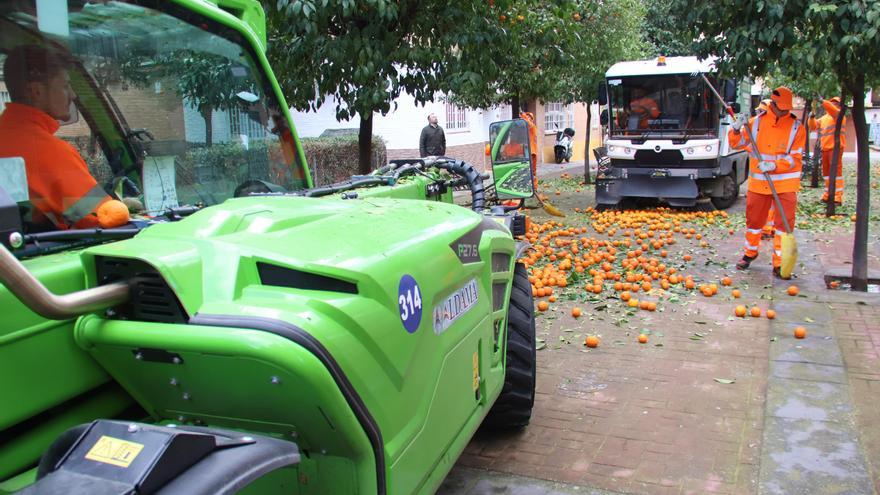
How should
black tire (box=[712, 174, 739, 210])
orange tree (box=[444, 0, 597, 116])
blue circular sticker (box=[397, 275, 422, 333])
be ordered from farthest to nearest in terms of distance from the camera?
1. black tire (box=[712, 174, 739, 210])
2. orange tree (box=[444, 0, 597, 116])
3. blue circular sticker (box=[397, 275, 422, 333])

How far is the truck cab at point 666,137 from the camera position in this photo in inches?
494

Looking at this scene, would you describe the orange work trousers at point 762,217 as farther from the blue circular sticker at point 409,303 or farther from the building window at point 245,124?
the blue circular sticker at point 409,303

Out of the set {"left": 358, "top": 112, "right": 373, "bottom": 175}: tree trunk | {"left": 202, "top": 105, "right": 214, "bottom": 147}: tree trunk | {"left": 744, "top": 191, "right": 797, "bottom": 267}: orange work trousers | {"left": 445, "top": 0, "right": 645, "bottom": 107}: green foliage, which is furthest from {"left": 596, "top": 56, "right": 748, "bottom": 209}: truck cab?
{"left": 202, "top": 105, "right": 214, "bottom": 147}: tree trunk

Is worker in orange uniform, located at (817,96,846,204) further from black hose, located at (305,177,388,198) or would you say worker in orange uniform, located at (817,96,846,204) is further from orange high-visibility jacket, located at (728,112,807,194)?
black hose, located at (305,177,388,198)

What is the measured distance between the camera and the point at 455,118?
2300 cm

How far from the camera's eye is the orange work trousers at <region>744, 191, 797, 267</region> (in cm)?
793

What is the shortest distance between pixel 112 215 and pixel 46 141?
11.9 inches

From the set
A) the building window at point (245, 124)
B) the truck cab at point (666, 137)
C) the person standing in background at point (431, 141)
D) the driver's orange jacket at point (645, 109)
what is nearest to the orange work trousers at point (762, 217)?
the truck cab at point (666, 137)

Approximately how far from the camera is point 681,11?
7.55 m

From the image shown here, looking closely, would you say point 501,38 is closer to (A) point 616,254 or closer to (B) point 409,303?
(A) point 616,254

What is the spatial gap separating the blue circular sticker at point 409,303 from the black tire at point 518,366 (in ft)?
5.43

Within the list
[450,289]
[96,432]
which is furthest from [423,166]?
[96,432]

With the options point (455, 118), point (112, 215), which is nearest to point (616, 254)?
point (112, 215)

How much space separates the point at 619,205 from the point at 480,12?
7.85 metres
